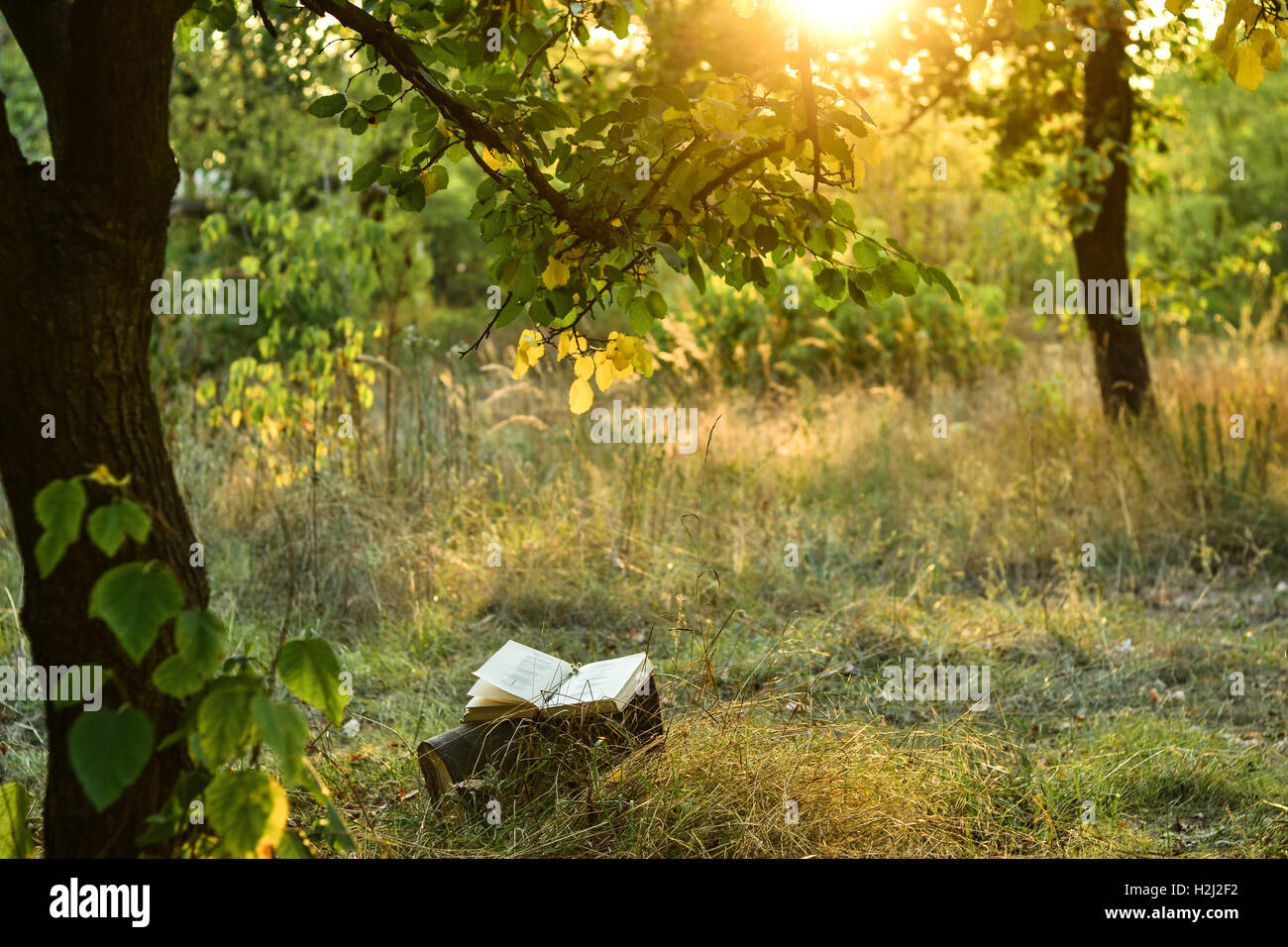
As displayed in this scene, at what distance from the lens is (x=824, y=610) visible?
4691 millimetres

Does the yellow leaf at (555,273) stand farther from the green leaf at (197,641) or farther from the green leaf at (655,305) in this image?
the green leaf at (197,641)

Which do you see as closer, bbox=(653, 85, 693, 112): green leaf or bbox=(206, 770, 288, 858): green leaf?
bbox=(206, 770, 288, 858): green leaf

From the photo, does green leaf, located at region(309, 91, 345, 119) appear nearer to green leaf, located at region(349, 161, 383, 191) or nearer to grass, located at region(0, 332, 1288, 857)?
green leaf, located at region(349, 161, 383, 191)

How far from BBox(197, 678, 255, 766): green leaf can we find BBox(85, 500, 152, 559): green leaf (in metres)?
0.23

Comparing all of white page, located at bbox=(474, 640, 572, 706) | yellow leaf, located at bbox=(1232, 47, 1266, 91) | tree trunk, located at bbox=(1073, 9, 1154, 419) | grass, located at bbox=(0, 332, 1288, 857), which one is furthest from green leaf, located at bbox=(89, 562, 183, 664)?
tree trunk, located at bbox=(1073, 9, 1154, 419)

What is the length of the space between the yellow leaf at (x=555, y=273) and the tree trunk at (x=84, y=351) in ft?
2.44

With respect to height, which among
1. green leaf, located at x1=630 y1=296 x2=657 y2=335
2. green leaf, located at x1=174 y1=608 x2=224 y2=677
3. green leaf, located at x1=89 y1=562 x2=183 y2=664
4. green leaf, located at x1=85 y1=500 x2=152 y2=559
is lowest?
green leaf, located at x1=174 y1=608 x2=224 y2=677

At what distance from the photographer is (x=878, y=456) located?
668cm

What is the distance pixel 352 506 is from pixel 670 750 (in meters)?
2.76

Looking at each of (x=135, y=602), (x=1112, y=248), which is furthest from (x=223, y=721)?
(x=1112, y=248)

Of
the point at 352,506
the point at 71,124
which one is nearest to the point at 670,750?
the point at 71,124

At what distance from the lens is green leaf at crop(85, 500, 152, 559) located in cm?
142
